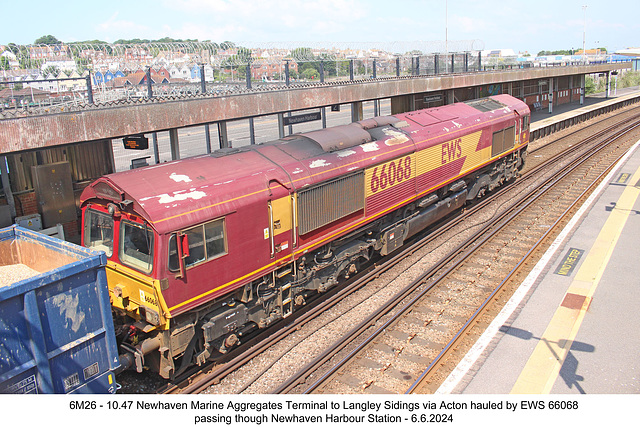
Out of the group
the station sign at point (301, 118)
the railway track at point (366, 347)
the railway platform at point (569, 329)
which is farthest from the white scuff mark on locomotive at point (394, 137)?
the railway platform at point (569, 329)

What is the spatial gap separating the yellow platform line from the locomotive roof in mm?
5548

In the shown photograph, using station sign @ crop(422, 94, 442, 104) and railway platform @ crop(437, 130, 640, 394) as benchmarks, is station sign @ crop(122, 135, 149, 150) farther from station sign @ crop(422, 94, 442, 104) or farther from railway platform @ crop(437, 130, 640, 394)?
station sign @ crop(422, 94, 442, 104)

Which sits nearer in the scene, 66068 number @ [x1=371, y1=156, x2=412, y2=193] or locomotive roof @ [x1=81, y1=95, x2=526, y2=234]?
locomotive roof @ [x1=81, y1=95, x2=526, y2=234]

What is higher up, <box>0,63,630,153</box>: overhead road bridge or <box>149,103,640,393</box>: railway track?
<box>0,63,630,153</box>: overhead road bridge

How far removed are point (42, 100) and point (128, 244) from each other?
488cm

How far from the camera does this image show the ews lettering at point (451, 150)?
15.1 meters

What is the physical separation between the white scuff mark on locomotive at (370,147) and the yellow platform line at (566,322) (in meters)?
5.75

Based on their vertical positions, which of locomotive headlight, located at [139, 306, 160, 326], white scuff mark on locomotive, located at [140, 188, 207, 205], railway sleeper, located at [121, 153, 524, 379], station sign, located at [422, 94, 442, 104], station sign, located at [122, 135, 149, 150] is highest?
station sign, located at [422, 94, 442, 104]

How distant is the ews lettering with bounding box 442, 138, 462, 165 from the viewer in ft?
49.6
